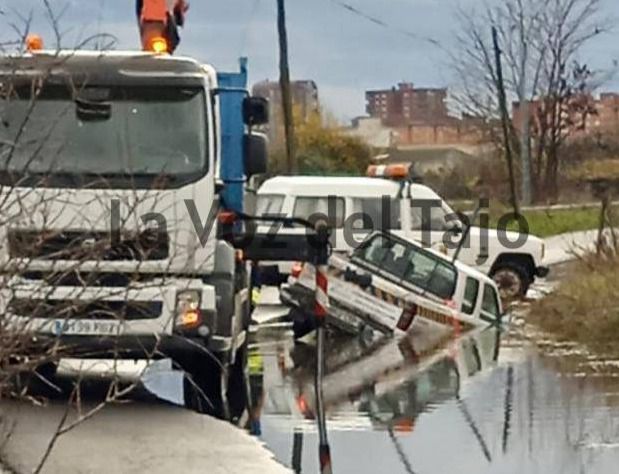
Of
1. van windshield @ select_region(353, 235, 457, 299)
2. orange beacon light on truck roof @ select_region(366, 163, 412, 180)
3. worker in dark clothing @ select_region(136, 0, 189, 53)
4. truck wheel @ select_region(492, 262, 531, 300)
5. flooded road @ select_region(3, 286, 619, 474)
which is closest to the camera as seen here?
flooded road @ select_region(3, 286, 619, 474)

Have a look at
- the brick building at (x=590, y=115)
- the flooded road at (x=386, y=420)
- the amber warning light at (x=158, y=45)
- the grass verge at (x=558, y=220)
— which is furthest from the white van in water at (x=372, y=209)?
the brick building at (x=590, y=115)

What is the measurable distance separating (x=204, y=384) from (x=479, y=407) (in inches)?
108

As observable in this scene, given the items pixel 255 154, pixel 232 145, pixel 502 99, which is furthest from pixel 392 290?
pixel 502 99

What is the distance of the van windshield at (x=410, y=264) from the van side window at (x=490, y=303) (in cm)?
103

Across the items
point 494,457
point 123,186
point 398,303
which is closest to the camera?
point 494,457

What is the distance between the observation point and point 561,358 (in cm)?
2125

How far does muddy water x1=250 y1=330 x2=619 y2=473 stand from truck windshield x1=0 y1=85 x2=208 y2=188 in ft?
8.27

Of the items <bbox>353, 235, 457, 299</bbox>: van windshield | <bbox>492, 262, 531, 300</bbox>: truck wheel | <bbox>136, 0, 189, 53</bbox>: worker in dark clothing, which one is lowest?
<bbox>492, 262, 531, 300</bbox>: truck wheel

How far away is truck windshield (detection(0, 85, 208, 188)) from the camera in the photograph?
13688mm

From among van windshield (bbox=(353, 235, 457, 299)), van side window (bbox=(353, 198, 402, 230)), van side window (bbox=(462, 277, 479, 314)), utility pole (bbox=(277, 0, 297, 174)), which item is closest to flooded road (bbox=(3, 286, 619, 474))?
van windshield (bbox=(353, 235, 457, 299))

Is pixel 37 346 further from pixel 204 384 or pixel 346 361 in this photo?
pixel 346 361

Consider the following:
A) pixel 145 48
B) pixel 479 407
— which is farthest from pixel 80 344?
pixel 479 407

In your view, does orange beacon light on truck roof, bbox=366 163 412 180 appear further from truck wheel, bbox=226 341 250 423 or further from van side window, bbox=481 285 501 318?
truck wheel, bbox=226 341 250 423

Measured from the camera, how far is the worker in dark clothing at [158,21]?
15.3 meters
